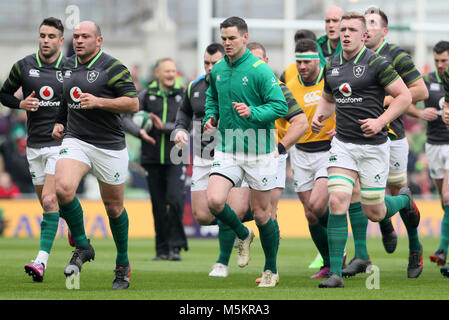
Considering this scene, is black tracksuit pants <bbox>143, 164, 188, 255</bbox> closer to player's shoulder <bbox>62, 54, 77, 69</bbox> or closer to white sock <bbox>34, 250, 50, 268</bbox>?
player's shoulder <bbox>62, 54, 77, 69</bbox>

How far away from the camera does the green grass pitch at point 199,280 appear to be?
8.05 metres

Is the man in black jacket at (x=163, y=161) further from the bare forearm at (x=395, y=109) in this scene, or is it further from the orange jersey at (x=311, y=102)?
the bare forearm at (x=395, y=109)

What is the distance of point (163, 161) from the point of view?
1332 centimetres

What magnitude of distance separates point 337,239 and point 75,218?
2521mm

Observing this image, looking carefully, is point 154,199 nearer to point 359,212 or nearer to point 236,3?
point 359,212

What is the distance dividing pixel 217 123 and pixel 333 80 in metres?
1.22

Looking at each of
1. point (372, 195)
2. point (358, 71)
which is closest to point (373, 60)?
point (358, 71)

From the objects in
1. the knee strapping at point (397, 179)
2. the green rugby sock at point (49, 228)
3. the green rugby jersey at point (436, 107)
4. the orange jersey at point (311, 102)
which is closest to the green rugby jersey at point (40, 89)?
the green rugby sock at point (49, 228)

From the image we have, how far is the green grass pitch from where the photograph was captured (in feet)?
26.4

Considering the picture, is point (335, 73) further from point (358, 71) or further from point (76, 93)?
point (76, 93)

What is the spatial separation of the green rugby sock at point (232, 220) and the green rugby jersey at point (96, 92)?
121 centimetres

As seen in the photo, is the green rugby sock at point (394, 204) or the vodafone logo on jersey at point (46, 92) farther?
the vodafone logo on jersey at point (46, 92)

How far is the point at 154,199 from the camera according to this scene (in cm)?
1341
